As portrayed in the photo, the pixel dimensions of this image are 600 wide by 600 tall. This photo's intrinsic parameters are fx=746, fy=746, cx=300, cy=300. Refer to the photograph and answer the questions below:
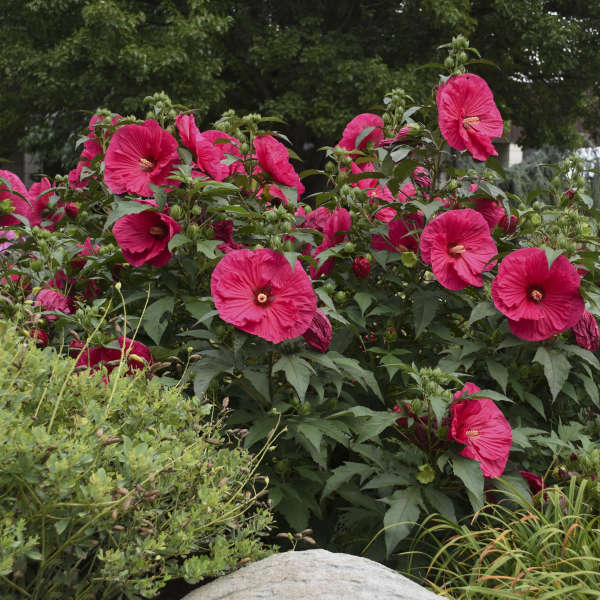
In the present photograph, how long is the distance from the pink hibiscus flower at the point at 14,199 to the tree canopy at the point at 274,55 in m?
7.22

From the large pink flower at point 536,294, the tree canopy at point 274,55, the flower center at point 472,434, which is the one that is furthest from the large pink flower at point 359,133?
the tree canopy at point 274,55

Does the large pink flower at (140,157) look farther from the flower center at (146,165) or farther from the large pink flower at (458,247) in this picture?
the large pink flower at (458,247)

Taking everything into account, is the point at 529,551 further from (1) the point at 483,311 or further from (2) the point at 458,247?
(2) the point at 458,247

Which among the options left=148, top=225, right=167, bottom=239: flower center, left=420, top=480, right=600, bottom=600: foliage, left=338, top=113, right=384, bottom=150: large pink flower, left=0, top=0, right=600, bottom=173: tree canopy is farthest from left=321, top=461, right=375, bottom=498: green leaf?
left=0, top=0, right=600, bottom=173: tree canopy

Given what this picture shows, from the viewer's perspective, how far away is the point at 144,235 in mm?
1948

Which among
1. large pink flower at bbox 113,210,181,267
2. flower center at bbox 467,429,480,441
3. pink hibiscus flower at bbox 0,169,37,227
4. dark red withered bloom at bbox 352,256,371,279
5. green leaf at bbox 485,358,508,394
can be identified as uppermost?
large pink flower at bbox 113,210,181,267

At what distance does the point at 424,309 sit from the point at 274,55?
9.70 m

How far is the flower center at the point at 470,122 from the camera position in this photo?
2.05 metres

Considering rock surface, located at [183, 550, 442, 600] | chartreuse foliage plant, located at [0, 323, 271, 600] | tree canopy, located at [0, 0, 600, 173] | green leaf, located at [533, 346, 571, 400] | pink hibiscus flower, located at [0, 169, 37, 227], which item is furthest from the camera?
tree canopy, located at [0, 0, 600, 173]

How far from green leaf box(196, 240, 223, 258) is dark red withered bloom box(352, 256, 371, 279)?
1.36 feet

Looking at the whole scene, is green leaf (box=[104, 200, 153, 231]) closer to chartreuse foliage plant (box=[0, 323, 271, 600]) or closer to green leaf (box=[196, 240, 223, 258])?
green leaf (box=[196, 240, 223, 258])

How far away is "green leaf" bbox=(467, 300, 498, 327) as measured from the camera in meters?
1.98

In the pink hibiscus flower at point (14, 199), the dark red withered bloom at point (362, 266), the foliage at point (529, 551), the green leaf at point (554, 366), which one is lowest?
the foliage at point (529, 551)

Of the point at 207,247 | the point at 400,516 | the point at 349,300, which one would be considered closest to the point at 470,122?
the point at 349,300
